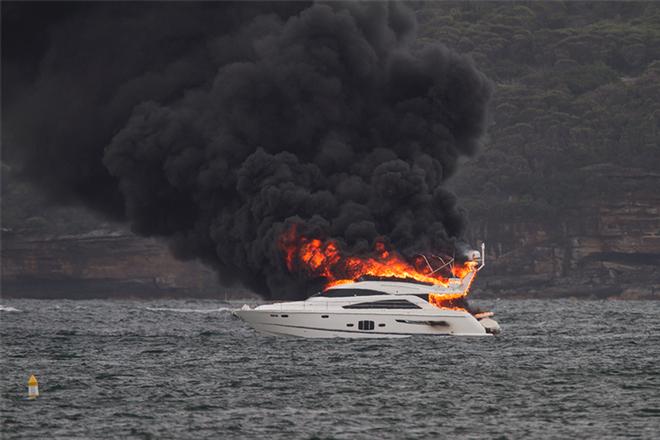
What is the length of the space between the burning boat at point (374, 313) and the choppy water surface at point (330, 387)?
92cm

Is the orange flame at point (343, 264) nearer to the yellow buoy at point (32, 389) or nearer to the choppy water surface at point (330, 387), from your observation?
the choppy water surface at point (330, 387)

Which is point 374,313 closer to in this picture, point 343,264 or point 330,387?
point 343,264

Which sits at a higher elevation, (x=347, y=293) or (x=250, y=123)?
(x=250, y=123)

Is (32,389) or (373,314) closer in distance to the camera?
(32,389)

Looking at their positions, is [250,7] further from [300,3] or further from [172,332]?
[172,332]

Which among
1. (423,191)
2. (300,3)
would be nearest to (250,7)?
(300,3)

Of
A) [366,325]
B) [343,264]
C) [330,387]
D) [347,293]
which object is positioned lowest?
[330,387]

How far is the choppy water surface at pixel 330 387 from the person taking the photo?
39500 mm

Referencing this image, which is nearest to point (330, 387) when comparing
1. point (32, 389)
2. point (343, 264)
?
point (32, 389)

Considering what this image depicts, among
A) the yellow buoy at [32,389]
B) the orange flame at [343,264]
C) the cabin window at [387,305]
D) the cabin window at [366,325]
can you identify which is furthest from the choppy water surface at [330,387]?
the orange flame at [343,264]

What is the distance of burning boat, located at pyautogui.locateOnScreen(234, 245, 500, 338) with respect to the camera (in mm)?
62156

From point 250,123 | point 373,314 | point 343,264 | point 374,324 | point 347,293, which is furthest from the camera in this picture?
point 250,123

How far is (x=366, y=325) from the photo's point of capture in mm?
62406

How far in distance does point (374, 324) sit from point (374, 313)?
1.96ft
